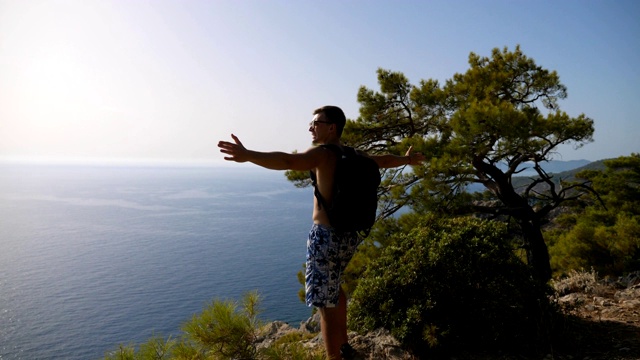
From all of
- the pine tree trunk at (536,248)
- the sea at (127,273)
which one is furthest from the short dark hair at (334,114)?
the sea at (127,273)

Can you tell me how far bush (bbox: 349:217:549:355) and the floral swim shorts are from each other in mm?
1253

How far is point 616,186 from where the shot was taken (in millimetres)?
19188

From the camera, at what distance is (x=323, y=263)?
2.79 m

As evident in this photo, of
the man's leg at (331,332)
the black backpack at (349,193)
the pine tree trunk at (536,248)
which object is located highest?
the black backpack at (349,193)

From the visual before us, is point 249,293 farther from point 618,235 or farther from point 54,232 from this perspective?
point 54,232

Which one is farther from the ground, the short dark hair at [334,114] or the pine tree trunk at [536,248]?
the short dark hair at [334,114]

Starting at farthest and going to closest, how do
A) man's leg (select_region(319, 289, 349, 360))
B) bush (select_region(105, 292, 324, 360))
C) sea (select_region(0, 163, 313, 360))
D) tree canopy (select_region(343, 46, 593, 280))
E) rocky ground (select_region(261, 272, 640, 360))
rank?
sea (select_region(0, 163, 313, 360)) → tree canopy (select_region(343, 46, 593, 280)) → rocky ground (select_region(261, 272, 640, 360)) → bush (select_region(105, 292, 324, 360)) → man's leg (select_region(319, 289, 349, 360))

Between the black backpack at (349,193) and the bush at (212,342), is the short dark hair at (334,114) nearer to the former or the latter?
the black backpack at (349,193)

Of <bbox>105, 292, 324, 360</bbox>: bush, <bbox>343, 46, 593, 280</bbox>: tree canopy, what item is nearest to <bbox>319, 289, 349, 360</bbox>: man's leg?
<bbox>105, 292, 324, 360</bbox>: bush

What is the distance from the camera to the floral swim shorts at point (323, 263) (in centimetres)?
278

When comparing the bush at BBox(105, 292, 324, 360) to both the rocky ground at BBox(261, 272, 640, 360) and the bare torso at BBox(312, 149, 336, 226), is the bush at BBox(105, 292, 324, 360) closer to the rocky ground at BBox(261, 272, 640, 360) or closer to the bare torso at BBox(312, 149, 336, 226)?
the rocky ground at BBox(261, 272, 640, 360)

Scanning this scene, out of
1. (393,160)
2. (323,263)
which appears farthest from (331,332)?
(393,160)

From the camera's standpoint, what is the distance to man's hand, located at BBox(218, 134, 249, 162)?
218cm

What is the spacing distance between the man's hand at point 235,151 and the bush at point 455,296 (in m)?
2.44
